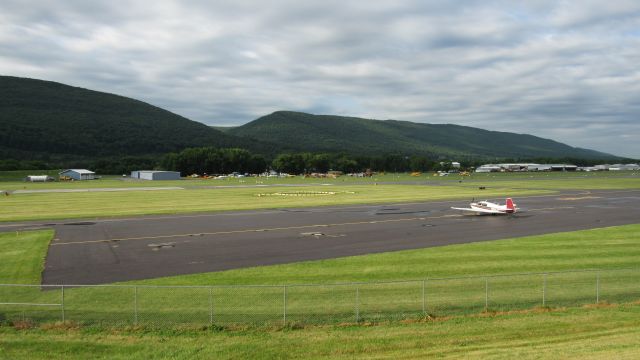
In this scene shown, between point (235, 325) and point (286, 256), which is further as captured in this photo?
point (286, 256)

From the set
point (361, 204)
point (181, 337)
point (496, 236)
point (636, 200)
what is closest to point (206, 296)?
point (181, 337)

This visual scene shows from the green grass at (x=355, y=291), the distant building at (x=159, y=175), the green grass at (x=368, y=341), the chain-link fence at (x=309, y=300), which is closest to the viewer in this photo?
the green grass at (x=368, y=341)

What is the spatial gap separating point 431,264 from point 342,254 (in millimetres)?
5803

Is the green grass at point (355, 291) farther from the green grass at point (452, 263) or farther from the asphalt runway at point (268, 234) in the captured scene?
the asphalt runway at point (268, 234)

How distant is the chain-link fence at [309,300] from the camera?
63.4 ft

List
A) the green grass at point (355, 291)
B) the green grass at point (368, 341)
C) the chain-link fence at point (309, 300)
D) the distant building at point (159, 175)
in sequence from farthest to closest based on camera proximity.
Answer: the distant building at point (159, 175) → the green grass at point (355, 291) → the chain-link fence at point (309, 300) → the green grass at point (368, 341)

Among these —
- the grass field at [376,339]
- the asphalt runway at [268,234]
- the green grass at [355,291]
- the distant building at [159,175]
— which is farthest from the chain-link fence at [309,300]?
the distant building at [159,175]

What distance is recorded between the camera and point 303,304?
68.5 ft

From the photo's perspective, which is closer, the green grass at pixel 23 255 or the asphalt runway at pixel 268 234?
the green grass at pixel 23 255

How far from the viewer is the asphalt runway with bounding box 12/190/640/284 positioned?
98.7 feet

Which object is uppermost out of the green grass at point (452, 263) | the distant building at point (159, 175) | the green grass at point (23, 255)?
the distant building at point (159, 175)

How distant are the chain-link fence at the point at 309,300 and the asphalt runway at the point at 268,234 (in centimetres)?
429

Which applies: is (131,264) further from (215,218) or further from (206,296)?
(215,218)

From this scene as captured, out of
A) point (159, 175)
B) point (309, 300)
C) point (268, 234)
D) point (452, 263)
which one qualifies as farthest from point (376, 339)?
point (159, 175)
